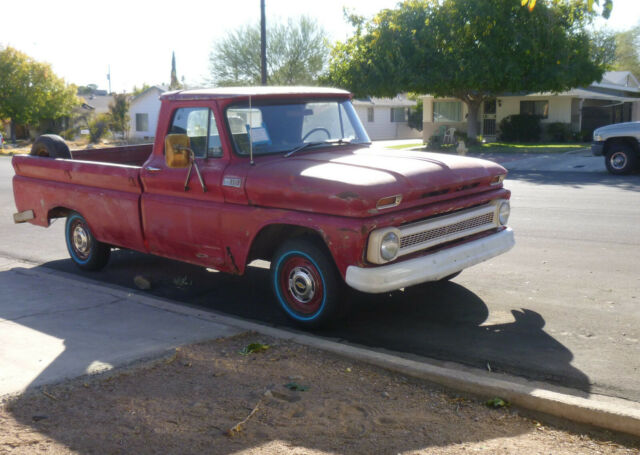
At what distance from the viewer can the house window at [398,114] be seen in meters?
51.7

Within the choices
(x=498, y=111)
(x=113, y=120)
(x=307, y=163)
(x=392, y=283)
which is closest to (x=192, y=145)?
(x=307, y=163)

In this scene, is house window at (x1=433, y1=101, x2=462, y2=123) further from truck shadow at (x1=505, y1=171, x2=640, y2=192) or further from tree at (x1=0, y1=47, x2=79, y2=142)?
tree at (x1=0, y1=47, x2=79, y2=142)

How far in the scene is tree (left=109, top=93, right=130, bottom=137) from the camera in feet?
168

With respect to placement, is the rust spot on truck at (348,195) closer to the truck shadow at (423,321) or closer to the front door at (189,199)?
the truck shadow at (423,321)

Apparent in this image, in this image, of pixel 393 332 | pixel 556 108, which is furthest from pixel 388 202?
pixel 556 108

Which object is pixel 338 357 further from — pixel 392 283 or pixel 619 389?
pixel 619 389

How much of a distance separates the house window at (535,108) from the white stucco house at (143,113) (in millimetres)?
27505

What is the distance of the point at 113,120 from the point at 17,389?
49675 mm

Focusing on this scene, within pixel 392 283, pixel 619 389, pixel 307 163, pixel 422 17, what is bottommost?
pixel 619 389

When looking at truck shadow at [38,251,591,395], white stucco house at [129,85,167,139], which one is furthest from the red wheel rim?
white stucco house at [129,85,167,139]

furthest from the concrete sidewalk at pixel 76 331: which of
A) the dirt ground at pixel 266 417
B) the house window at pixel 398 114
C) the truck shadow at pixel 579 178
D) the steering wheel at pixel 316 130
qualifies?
the house window at pixel 398 114

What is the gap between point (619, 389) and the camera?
4422mm

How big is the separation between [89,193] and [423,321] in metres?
3.91

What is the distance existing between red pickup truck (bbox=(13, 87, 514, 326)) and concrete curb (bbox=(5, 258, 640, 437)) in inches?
17.7
